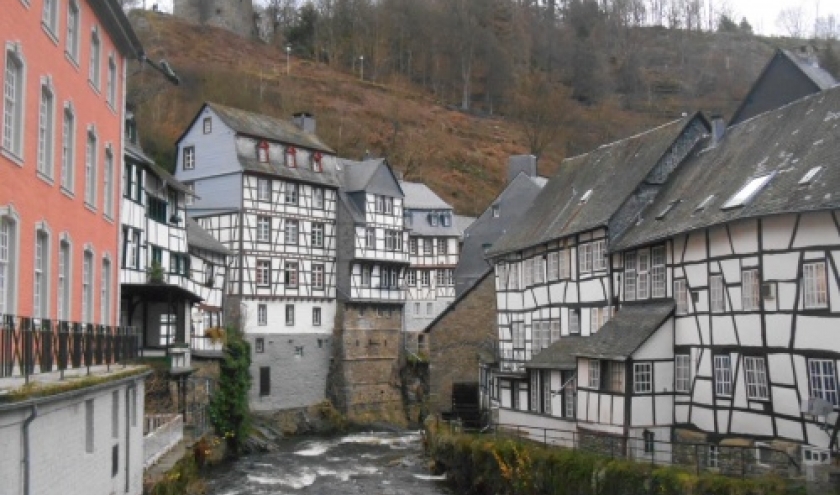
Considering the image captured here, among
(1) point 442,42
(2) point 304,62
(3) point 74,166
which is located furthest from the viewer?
(1) point 442,42

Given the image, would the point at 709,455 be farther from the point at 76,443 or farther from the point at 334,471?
the point at 334,471

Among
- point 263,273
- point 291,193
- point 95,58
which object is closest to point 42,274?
point 95,58

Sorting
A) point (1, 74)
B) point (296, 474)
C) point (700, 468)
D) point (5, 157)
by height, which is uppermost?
point (1, 74)

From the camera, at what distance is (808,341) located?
19984 mm

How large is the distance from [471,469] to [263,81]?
6015cm

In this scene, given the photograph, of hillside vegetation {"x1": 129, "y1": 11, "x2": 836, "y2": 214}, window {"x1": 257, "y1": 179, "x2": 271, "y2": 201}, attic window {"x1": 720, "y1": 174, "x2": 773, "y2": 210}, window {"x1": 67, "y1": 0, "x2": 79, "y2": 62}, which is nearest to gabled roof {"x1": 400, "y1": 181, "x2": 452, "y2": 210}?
window {"x1": 257, "y1": 179, "x2": 271, "y2": 201}

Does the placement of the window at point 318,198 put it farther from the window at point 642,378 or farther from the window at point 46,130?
the window at point 46,130

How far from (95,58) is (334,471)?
17372 millimetres

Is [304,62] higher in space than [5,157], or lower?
higher

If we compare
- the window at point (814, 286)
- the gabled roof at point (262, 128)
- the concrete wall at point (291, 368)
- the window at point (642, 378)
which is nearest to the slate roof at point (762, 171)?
the window at point (814, 286)

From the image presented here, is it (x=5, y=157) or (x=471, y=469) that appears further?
(x=471, y=469)

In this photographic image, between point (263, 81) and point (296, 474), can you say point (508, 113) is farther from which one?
point (296, 474)

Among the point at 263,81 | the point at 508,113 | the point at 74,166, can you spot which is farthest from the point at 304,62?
the point at 74,166

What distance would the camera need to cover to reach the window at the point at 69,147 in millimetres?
17406
